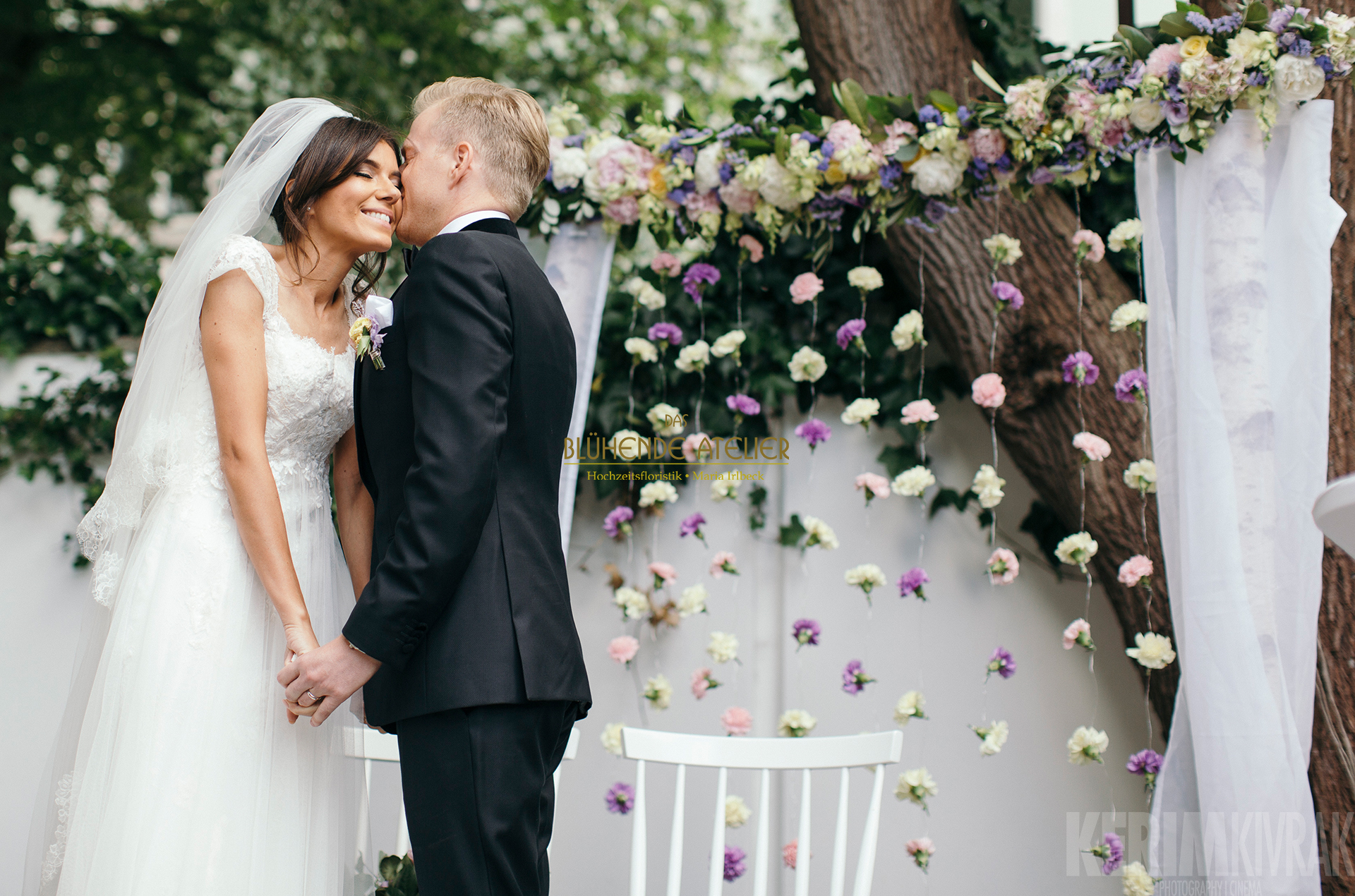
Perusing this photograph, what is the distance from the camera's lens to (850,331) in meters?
2.57

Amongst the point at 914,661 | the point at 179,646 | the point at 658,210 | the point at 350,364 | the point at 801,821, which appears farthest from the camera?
the point at 914,661

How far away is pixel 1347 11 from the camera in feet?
6.57

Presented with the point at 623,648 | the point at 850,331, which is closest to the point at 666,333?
the point at 850,331

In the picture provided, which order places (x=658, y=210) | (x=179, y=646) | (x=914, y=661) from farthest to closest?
(x=914, y=661) → (x=658, y=210) → (x=179, y=646)

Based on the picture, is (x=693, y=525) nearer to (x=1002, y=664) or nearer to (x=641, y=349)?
(x=641, y=349)

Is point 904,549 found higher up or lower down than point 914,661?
higher up

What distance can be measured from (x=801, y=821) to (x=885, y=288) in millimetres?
1548

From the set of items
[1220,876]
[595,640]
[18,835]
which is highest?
[595,640]

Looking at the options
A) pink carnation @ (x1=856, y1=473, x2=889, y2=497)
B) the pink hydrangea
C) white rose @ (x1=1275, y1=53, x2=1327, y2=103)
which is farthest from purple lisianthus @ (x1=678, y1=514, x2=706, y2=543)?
white rose @ (x1=1275, y1=53, x2=1327, y2=103)

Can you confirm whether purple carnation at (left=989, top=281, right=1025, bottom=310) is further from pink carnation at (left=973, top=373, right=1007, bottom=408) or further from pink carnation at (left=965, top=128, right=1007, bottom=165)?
pink carnation at (left=965, top=128, right=1007, bottom=165)

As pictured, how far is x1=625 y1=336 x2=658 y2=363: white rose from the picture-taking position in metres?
2.64

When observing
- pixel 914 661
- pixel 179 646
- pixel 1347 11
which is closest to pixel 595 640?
pixel 914 661

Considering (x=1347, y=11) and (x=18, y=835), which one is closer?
(x=1347, y=11)

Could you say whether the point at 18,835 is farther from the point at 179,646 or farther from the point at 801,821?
the point at 801,821
